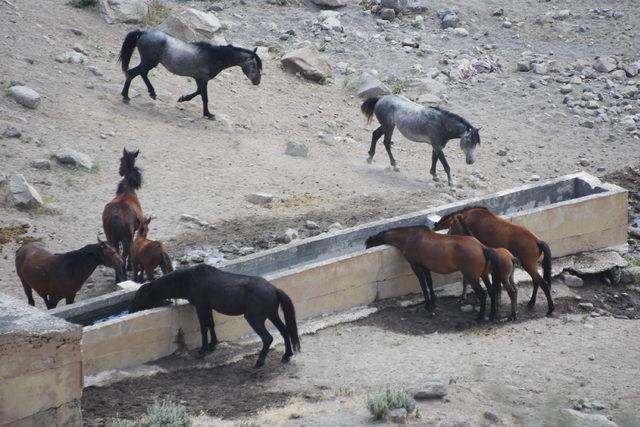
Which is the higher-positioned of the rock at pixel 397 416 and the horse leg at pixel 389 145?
the rock at pixel 397 416

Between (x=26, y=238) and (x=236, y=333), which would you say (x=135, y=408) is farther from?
(x=26, y=238)

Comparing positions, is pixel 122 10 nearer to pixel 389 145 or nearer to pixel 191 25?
pixel 191 25

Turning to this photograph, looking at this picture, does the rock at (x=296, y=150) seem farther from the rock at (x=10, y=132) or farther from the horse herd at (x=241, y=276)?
the rock at (x=10, y=132)

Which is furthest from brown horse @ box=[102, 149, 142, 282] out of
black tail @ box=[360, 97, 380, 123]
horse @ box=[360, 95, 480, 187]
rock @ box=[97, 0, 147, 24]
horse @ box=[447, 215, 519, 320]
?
rock @ box=[97, 0, 147, 24]

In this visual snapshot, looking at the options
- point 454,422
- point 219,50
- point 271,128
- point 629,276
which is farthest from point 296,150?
point 454,422

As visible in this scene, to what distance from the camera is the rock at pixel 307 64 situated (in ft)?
68.1

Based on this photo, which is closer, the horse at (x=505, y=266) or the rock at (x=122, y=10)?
the horse at (x=505, y=266)

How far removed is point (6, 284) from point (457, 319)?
4858 mm

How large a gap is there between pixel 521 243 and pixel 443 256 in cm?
108

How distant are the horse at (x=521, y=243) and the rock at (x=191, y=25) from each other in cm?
823

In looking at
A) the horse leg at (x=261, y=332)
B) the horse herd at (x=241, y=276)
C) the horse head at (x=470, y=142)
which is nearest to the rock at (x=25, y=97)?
the horse herd at (x=241, y=276)

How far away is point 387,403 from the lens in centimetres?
986

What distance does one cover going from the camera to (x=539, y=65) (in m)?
22.4

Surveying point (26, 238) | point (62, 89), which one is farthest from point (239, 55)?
point (26, 238)
